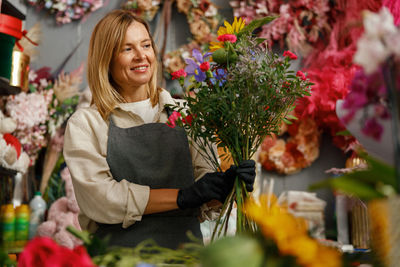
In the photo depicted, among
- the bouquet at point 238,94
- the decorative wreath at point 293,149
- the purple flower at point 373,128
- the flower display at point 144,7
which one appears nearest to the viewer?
the purple flower at point 373,128

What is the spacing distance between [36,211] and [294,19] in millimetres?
1757

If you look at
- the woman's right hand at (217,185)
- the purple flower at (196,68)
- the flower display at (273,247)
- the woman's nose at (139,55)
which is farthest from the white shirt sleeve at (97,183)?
the flower display at (273,247)

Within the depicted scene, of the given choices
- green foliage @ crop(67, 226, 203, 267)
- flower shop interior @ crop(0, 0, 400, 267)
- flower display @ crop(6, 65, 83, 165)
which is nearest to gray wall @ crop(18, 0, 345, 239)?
flower shop interior @ crop(0, 0, 400, 267)

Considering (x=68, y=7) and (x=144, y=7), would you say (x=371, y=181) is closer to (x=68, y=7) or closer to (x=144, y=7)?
(x=144, y=7)

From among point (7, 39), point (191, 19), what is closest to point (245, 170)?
point (7, 39)

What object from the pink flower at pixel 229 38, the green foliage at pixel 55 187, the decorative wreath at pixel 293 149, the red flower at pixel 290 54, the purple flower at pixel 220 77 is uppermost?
the pink flower at pixel 229 38

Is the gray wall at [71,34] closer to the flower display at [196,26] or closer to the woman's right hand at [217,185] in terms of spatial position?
the flower display at [196,26]

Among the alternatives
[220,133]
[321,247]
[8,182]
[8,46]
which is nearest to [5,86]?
[8,46]

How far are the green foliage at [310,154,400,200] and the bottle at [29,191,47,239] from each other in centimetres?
205

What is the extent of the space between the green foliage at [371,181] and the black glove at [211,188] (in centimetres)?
52

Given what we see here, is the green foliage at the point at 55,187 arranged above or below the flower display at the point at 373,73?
below

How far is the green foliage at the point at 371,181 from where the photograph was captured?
0.48 m

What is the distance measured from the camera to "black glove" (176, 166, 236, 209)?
106cm

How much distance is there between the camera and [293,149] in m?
2.53
